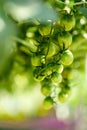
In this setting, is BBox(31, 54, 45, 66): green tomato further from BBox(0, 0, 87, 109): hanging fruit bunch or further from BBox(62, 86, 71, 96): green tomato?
BBox(62, 86, 71, 96): green tomato

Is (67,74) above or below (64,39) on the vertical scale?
above

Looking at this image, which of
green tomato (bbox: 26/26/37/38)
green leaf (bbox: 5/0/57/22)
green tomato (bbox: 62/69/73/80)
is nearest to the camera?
green leaf (bbox: 5/0/57/22)

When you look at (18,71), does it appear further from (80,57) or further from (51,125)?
(51,125)

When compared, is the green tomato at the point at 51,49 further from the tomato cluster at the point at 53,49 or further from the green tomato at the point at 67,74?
the green tomato at the point at 67,74

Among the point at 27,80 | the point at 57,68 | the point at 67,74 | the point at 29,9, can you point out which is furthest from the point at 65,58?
the point at 27,80

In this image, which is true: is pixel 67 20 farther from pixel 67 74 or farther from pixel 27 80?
pixel 27 80

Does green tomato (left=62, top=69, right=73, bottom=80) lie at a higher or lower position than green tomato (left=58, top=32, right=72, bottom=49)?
higher

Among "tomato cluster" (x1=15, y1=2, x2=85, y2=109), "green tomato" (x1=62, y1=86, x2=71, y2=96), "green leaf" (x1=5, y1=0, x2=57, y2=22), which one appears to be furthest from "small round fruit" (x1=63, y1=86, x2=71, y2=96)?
"green leaf" (x1=5, y1=0, x2=57, y2=22)

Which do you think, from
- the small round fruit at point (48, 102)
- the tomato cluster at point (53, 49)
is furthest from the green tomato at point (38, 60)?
the small round fruit at point (48, 102)

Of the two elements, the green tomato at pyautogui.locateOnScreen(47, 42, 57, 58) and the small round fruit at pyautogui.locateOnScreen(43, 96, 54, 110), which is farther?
the small round fruit at pyautogui.locateOnScreen(43, 96, 54, 110)
